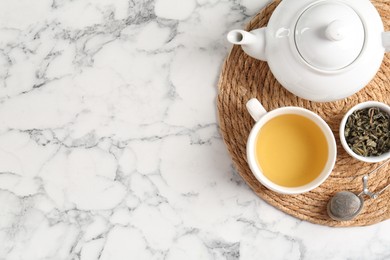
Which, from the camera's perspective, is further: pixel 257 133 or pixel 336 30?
pixel 257 133

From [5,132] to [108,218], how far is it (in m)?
0.24

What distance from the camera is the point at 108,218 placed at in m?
1.15

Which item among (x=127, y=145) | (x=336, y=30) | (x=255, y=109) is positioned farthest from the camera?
(x=127, y=145)

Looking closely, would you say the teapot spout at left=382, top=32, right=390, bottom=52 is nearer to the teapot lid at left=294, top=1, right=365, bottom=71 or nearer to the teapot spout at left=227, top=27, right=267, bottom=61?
the teapot lid at left=294, top=1, right=365, bottom=71

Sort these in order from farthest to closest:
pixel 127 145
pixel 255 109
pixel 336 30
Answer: pixel 127 145, pixel 255 109, pixel 336 30

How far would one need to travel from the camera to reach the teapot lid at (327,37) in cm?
89

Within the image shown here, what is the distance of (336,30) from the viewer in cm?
86

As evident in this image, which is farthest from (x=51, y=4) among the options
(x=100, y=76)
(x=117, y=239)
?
(x=117, y=239)

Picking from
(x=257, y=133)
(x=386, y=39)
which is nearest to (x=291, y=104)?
(x=257, y=133)

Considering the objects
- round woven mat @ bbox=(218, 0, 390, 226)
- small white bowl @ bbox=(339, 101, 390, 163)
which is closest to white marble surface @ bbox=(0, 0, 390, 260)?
round woven mat @ bbox=(218, 0, 390, 226)

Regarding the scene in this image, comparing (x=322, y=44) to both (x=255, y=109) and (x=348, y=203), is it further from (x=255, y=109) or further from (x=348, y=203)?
(x=348, y=203)

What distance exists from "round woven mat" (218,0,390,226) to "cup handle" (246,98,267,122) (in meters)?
0.07

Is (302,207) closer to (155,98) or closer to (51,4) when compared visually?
(155,98)

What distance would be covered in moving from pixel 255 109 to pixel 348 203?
217mm
